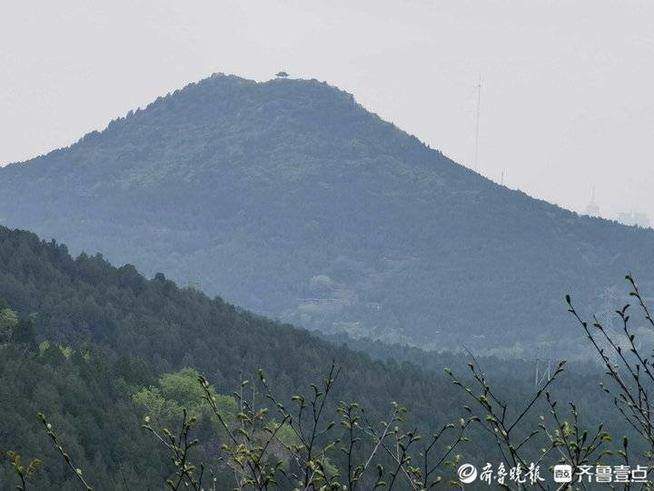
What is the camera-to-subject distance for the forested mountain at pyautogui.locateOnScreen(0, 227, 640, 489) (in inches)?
2611

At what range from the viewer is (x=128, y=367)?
86.5m

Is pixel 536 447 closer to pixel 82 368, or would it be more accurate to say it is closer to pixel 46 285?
pixel 46 285

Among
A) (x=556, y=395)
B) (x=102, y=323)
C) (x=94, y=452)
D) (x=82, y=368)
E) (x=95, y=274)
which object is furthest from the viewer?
(x=556, y=395)

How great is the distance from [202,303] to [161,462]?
208 ft

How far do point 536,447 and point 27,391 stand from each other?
67.8 m

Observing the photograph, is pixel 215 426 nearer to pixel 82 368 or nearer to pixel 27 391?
pixel 82 368

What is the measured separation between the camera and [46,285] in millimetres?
110938

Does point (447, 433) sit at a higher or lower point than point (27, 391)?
lower

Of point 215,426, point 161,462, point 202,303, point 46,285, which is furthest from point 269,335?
point 161,462

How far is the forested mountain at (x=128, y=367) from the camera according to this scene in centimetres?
6631

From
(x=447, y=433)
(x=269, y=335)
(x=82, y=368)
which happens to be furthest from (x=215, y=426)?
(x=269, y=335)

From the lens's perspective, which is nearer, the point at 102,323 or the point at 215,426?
the point at 215,426

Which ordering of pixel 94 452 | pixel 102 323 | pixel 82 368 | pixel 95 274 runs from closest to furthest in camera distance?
pixel 94 452 → pixel 82 368 → pixel 102 323 → pixel 95 274

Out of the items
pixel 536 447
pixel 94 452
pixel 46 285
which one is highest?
pixel 46 285
